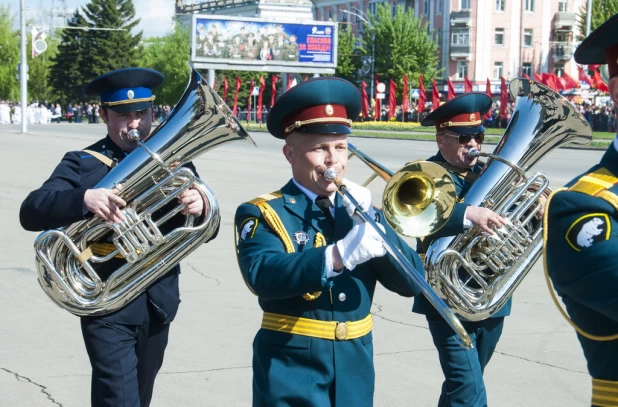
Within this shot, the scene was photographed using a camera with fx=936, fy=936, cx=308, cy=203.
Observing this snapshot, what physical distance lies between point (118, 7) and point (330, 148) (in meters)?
84.8

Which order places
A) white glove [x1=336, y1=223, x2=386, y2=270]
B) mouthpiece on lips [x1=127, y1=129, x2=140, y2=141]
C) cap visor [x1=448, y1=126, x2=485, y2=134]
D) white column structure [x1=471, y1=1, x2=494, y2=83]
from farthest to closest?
1. white column structure [x1=471, y1=1, x2=494, y2=83]
2. cap visor [x1=448, y1=126, x2=485, y2=134]
3. mouthpiece on lips [x1=127, y1=129, x2=140, y2=141]
4. white glove [x1=336, y1=223, x2=386, y2=270]

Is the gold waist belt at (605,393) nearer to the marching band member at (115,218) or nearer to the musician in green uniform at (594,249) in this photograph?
the musician in green uniform at (594,249)

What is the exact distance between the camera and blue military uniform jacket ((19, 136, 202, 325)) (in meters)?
4.00

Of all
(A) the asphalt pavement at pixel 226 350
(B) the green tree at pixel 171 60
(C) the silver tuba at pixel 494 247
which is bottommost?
(B) the green tree at pixel 171 60

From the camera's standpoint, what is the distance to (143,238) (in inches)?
159

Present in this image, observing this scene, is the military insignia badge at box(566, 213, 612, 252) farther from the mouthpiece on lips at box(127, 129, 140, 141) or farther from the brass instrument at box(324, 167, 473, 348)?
the mouthpiece on lips at box(127, 129, 140, 141)

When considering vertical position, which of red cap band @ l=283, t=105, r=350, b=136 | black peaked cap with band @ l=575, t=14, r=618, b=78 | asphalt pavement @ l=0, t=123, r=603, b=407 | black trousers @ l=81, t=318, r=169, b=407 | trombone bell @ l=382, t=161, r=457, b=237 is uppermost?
black peaked cap with band @ l=575, t=14, r=618, b=78

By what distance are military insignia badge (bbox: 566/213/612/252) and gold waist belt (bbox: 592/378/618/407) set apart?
0.48 meters

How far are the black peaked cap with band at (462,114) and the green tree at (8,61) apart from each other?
3222 inches

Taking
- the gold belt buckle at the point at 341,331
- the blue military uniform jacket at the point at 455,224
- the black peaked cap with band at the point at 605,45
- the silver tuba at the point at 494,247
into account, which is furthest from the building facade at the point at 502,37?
the black peaked cap with band at the point at 605,45

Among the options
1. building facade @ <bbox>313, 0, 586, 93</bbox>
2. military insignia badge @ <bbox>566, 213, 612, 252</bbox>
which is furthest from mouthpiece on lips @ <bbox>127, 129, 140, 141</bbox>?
building facade @ <bbox>313, 0, 586, 93</bbox>

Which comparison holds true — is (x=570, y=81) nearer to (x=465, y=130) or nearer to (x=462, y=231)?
(x=465, y=130)

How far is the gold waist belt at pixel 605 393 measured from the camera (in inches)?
104

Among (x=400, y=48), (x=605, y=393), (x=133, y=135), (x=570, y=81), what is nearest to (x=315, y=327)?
(x=605, y=393)
